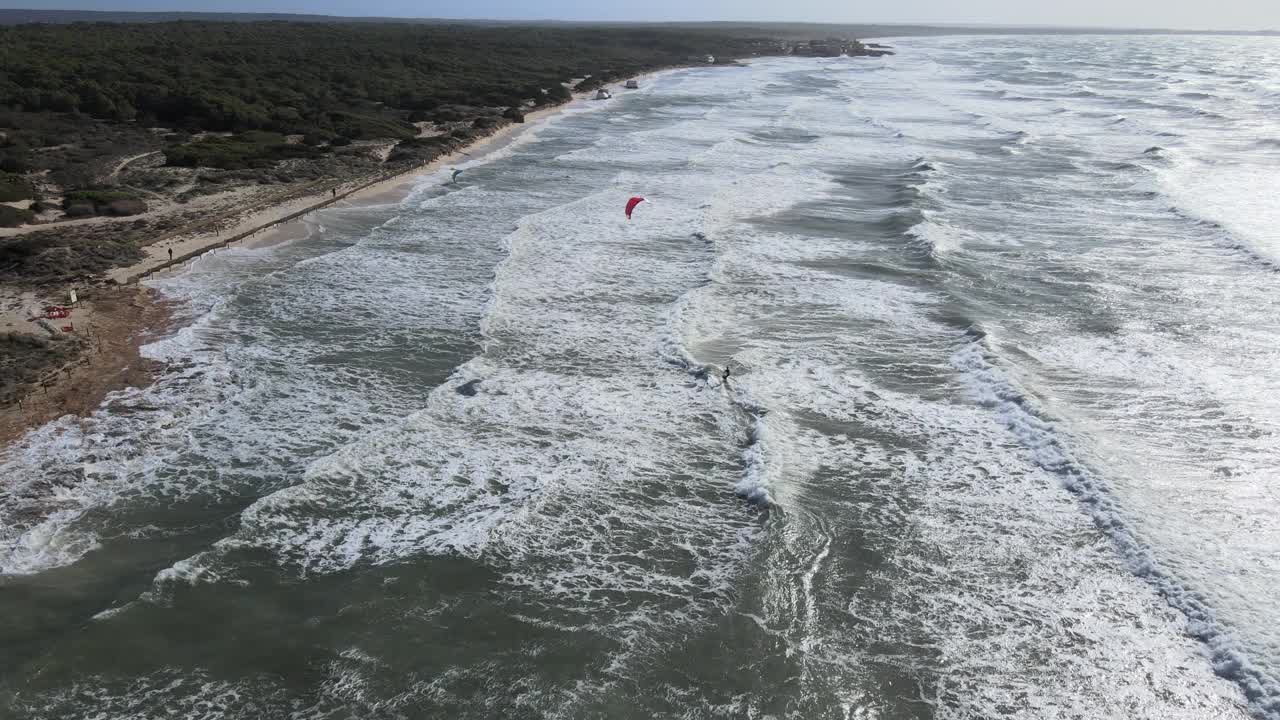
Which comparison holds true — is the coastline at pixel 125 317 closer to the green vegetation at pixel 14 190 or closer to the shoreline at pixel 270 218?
the shoreline at pixel 270 218

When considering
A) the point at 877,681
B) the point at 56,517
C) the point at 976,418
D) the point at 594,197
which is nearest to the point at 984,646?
the point at 877,681

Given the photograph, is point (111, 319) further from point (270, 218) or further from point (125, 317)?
point (270, 218)

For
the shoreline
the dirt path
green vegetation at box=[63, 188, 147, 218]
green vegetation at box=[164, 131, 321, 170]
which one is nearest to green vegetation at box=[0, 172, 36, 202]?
green vegetation at box=[63, 188, 147, 218]

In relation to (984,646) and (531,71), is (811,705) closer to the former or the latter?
(984,646)

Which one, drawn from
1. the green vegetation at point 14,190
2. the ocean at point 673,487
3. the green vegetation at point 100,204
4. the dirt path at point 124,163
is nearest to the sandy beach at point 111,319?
the ocean at point 673,487

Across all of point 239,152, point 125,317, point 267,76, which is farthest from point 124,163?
point 267,76

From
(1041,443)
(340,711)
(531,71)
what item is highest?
(531,71)
